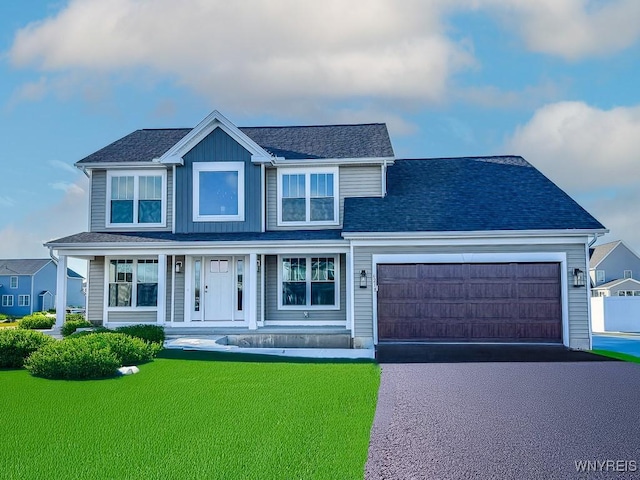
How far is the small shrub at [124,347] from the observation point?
11703 mm

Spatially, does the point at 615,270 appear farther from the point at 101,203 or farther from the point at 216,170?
the point at 101,203

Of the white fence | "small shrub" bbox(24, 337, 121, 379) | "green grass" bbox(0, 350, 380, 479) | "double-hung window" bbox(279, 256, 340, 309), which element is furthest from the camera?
the white fence

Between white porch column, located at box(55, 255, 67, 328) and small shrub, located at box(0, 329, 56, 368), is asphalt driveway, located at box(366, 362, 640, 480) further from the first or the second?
white porch column, located at box(55, 255, 67, 328)

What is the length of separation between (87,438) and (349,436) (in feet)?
9.33

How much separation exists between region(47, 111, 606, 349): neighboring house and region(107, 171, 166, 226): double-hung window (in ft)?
0.14

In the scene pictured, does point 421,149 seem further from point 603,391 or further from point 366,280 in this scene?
point 603,391

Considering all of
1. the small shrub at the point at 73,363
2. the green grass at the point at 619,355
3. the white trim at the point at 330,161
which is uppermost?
the white trim at the point at 330,161

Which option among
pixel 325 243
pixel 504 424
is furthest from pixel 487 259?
pixel 504 424

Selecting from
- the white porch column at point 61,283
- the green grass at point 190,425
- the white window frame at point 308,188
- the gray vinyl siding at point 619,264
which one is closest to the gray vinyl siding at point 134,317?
the white porch column at point 61,283

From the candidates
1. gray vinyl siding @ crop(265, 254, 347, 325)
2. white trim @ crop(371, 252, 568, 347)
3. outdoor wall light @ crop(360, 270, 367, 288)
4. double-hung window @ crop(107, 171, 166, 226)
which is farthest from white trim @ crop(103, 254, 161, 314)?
white trim @ crop(371, 252, 568, 347)

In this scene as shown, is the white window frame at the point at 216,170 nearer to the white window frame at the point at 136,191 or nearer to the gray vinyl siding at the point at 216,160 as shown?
the gray vinyl siding at the point at 216,160

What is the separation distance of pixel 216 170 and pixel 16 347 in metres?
8.16

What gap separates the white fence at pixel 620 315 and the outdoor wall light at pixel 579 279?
11.1 m

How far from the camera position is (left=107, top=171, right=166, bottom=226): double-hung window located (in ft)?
60.8
